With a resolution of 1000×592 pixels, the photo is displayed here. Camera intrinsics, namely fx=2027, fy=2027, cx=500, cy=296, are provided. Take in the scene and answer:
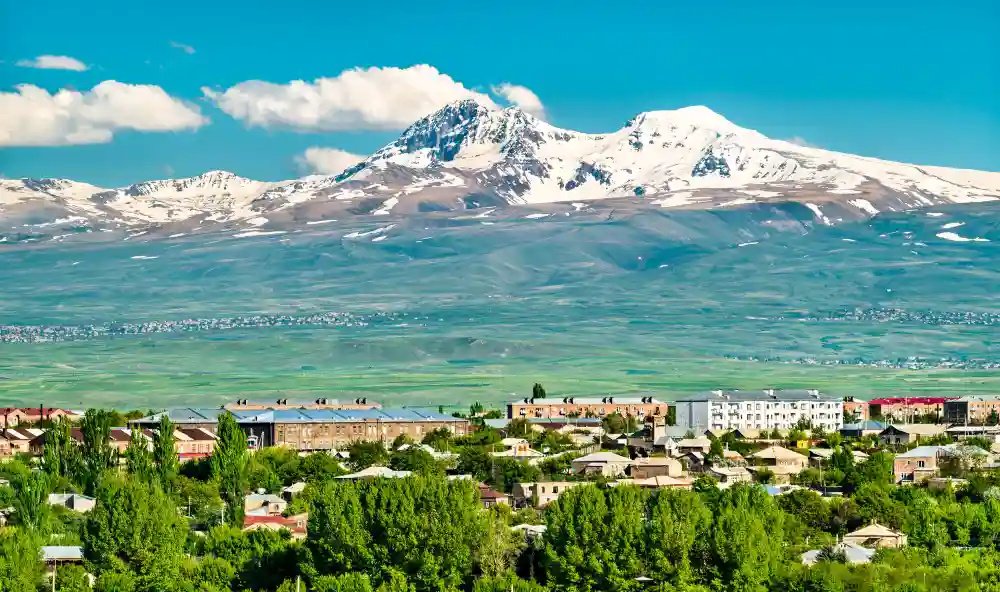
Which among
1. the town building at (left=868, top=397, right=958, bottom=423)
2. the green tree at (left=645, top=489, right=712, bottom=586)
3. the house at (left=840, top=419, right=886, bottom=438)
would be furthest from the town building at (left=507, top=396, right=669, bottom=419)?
the green tree at (left=645, top=489, right=712, bottom=586)

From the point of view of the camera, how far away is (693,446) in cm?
6300

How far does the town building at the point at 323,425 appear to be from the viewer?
74.4 meters

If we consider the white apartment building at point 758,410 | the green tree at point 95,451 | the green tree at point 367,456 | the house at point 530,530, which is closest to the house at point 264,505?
the green tree at point 95,451

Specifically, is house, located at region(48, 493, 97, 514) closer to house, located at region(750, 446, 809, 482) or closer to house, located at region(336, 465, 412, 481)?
house, located at region(336, 465, 412, 481)

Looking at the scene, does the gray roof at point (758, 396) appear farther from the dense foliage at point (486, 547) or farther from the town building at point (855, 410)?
the dense foliage at point (486, 547)

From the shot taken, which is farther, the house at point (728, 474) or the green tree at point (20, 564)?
the house at point (728, 474)

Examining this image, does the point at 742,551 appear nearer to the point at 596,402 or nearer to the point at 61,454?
the point at 61,454

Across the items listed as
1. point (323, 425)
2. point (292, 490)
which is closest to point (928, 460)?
point (292, 490)

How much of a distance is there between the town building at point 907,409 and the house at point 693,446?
72.3 feet

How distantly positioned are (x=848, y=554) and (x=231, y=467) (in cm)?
1911

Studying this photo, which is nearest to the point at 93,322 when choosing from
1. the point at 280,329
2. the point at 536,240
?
the point at 280,329

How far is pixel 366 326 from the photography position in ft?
503

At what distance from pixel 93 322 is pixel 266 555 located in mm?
126191

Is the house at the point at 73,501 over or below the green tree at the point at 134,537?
below
